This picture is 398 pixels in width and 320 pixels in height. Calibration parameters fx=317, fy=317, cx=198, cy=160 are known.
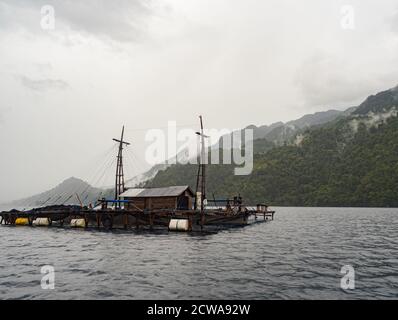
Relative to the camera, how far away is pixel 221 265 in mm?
24781

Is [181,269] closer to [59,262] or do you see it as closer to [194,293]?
[194,293]

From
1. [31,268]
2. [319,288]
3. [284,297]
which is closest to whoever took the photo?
[284,297]

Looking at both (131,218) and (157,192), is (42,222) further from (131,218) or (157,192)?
(157,192)

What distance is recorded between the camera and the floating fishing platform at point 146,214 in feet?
172

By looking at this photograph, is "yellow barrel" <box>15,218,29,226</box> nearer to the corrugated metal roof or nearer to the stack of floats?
the stack of floats

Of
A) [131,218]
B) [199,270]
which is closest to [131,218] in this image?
[131,218]

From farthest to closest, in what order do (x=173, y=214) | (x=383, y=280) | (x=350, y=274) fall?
(x=173, y=214)
(x=350, y=274)
(x=383, y=280)

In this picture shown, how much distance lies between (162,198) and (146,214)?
266 inches

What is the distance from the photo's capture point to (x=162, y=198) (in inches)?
2357

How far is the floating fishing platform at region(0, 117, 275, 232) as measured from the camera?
52438mm

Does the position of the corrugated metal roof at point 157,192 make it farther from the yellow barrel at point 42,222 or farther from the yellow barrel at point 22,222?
the yellow barrel at point 22,222

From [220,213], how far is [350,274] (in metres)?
36.6

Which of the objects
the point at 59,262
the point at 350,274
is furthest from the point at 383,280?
the point at 59,262

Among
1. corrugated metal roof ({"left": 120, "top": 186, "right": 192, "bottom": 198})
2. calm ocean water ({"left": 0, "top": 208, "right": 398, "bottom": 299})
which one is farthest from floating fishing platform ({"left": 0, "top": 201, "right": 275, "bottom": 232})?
calm ocean water ({"left": 0, "top": 208, "right": 398, "bottom": 299})
